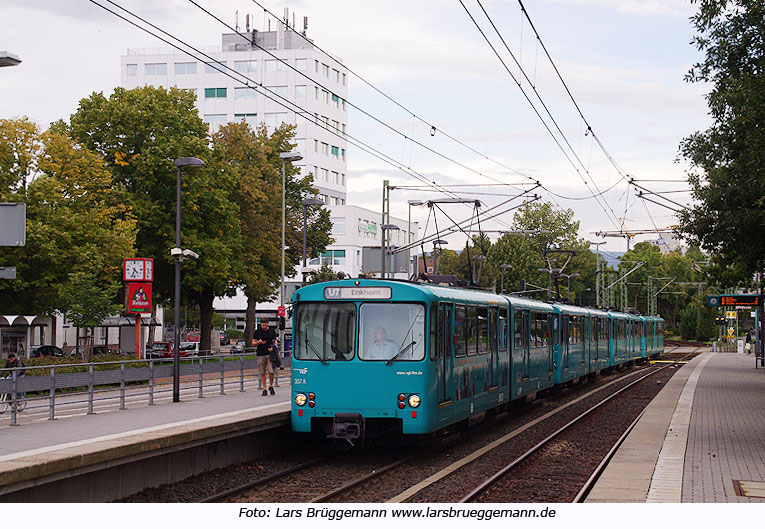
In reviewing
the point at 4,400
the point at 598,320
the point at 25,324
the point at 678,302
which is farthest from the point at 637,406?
the point at 678,302

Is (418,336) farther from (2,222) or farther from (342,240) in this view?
(342,240)

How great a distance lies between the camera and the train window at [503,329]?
2092 cm

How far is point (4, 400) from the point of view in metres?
18.3

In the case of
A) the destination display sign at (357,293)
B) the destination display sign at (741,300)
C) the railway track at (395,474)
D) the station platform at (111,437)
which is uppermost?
the destination display sign at (741,300)

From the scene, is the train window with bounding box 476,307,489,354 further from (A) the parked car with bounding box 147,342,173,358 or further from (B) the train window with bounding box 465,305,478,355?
(A) the parked car with bounding box 147,342,173,358

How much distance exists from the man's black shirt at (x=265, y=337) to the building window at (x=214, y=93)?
74708mm

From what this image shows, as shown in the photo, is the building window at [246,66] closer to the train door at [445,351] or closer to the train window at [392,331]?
the train door at [445,351]

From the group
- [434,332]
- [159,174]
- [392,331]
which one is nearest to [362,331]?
[392,331]

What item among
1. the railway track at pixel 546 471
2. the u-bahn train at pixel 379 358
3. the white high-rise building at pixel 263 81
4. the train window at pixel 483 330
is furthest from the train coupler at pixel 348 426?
the white high-rise building at pixel 263 81

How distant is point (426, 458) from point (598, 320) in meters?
23.3

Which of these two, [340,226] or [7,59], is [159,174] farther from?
[340,226]

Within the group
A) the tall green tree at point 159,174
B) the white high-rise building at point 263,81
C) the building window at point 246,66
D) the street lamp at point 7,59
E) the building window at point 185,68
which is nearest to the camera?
the street lamp at point 7,59

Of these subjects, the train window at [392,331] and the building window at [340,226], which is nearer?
the train window at [392,331]

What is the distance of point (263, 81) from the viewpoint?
9450cm
